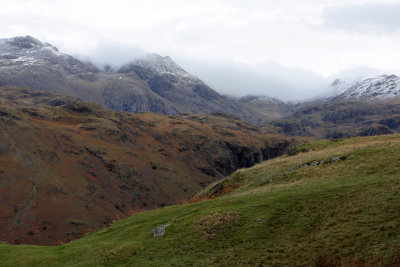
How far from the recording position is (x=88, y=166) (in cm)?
10512

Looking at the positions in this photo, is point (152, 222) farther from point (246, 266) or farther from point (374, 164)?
point (374, 164)

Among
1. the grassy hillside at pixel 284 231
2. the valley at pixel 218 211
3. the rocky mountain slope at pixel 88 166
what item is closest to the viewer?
the grassy hillside at pixel 284 231

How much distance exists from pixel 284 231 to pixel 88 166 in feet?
313

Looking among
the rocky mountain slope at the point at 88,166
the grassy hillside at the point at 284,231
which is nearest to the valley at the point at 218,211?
the grassy hillside at the point at 284,231

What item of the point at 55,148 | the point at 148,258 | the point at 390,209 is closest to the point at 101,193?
the point at 55,148

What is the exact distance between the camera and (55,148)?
340ft

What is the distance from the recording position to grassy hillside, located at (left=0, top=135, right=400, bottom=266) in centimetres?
1642

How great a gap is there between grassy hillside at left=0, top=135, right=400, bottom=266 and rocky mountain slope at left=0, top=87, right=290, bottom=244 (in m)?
53.2

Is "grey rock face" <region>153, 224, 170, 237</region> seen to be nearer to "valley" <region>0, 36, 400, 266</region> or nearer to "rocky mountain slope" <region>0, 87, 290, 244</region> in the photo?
"valley" <region>0, 36, 400, 266</region>

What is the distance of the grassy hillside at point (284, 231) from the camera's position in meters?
16.4

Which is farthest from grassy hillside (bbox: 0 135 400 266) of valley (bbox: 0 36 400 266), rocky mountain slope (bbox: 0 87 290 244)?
rocky mountain slope (bbox: 0 87 290 244)

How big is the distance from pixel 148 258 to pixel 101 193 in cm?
8397

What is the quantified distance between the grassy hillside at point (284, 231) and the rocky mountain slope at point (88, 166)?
53.2 meters

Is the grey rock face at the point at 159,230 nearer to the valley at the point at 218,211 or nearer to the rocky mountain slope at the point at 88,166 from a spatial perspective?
the valley at the point at 218,211
